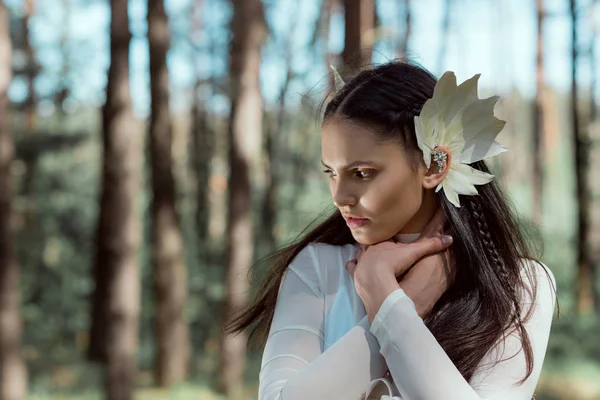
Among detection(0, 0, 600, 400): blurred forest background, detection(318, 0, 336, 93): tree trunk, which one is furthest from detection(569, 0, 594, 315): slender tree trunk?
detection(318, 0, 336, 93): tree trunk

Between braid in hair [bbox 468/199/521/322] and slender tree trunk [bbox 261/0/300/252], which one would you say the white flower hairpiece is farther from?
slender tree trunk [bbox 261/0/300/252]

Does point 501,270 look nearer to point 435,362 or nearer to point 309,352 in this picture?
point 435,362

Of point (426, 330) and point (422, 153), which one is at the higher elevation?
point (422, 153)

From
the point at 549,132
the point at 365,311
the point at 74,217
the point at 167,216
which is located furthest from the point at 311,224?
the point at 549,132

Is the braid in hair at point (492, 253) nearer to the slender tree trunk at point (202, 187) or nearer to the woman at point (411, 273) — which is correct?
the woman at point (411, 273)

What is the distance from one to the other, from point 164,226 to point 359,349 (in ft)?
25.7

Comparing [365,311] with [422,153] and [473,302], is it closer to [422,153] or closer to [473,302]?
[473,302]

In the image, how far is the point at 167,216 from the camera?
30.3ft

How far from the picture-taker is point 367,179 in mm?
1625

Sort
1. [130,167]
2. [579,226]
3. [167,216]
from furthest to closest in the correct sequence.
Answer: [579,226] < [167,216] < [130,167]

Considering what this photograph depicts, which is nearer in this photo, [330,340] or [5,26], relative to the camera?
[330,340]

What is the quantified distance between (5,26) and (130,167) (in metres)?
1.52

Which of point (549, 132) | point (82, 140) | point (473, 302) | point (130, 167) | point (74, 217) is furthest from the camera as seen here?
point (549, 132)

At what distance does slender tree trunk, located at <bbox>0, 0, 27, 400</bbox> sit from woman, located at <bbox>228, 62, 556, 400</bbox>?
5.00 metres
